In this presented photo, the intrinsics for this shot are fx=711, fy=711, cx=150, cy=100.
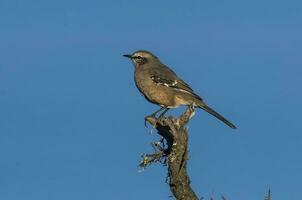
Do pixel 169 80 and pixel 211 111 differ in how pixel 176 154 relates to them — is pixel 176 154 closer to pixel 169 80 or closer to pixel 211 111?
pixel 211 111

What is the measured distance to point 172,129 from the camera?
8016mm

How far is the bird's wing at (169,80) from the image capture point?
41.2ft

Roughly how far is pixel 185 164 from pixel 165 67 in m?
6.13

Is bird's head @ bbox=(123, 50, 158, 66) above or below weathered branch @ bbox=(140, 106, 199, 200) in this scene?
above

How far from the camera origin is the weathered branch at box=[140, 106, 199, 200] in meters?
7.08

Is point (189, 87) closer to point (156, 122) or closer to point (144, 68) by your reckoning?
point (144, 68)

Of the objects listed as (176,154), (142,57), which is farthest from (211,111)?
(176,154)

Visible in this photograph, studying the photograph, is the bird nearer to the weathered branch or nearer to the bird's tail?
the bird's tail

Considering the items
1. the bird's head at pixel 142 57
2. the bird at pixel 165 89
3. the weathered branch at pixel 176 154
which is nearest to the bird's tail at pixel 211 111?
the bird at pixel 165 89

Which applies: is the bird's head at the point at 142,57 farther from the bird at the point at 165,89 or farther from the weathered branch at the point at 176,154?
the weathered branch at the point at 176,154

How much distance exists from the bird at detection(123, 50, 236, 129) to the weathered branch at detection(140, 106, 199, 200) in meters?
3.32

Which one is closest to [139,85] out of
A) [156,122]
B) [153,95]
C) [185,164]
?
[153,95]

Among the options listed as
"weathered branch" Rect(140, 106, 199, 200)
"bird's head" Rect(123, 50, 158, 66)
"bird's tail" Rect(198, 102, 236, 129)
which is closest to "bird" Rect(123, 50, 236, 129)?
"bird's tail" Rect(198, 102, 236, 129)

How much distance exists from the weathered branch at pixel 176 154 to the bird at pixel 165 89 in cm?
332
